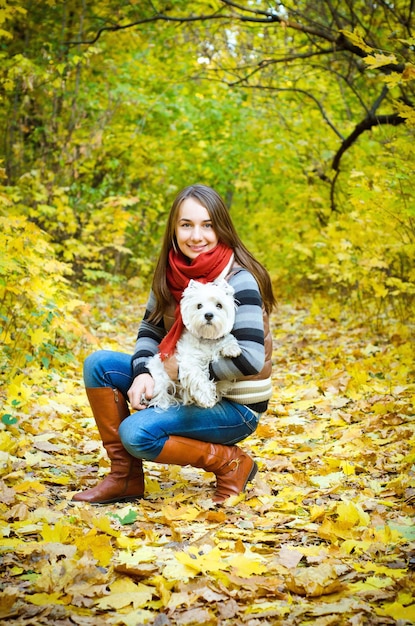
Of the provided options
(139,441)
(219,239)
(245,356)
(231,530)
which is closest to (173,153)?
(219,239)

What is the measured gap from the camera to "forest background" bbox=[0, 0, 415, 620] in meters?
5.04

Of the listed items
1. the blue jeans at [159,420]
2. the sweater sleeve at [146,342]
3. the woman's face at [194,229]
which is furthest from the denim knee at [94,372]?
the woman's face at [194,229]

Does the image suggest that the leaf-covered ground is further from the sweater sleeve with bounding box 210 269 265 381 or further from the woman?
the sweater sleeve with bounding box 210 269 265 381

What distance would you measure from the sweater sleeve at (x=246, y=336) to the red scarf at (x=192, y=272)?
107 mm

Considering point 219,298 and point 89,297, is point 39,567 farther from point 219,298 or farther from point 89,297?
point 89,297

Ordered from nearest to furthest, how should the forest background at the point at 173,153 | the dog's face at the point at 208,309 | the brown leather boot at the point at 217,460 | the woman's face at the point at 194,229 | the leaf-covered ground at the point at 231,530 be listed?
the leaf-covered ground at the point at 231,530, the dog's face at the point at 208,309, the brown leather boot at the point at 217,460, the woman's face at the point at 194,229, the forest background at the point at 173,153

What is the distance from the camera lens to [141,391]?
9.26 ft

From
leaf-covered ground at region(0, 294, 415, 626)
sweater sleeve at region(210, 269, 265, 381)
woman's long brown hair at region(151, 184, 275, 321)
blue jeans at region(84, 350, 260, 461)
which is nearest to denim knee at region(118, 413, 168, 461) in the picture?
blue jeans at region(84, 350, 260, 461)

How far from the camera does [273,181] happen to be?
11547 millimetres

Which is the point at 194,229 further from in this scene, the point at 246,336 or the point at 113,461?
the point at 113,461

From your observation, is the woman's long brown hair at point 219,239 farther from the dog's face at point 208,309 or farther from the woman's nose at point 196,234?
the dog's face at point 208,309

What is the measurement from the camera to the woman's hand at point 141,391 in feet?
9.21

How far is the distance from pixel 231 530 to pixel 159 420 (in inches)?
22.5

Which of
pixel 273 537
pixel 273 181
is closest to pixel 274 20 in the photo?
pixel 273 537
